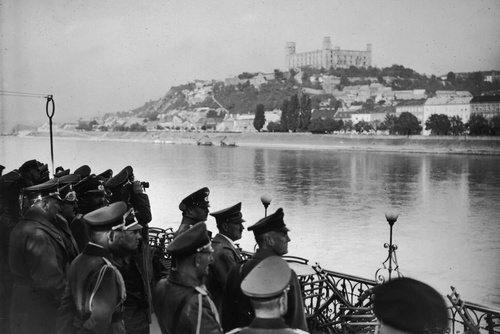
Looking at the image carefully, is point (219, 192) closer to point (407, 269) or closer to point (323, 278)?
point (407, 269)

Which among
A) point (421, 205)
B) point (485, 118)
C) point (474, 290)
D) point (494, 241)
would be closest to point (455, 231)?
point (494, 241)

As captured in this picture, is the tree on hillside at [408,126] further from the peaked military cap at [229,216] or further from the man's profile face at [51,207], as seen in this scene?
the man's profile face at [51,207]

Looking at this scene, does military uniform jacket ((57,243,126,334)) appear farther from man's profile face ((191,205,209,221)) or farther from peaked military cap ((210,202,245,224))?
man's profile face ((191,205,209,221))

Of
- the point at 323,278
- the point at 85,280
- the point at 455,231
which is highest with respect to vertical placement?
the point at 85,280

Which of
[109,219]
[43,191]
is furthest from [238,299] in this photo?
[43,191]

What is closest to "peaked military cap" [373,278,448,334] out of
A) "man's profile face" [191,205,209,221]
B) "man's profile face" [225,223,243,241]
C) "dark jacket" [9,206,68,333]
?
"man's profile face" [225,223,243,241]

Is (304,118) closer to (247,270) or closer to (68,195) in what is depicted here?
(68,195)
